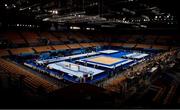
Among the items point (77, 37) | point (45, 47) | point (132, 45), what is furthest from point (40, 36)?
point (132, 45)

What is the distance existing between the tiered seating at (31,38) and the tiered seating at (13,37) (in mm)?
1055

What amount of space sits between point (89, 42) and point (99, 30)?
7629 mm

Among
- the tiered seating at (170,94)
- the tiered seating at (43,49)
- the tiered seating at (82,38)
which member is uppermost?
the tiered seating at (82,38)

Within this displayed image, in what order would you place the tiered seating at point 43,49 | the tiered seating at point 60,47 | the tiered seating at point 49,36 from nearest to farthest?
the tiered seating at point 43,49 → the tiered seating at point 60,47 → the tiered seating at point 49,36

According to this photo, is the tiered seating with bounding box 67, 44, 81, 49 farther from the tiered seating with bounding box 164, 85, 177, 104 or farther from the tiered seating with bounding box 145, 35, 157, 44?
the tiered seating with bounding box 164, 85, 177, 104

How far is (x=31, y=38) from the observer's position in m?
26.6

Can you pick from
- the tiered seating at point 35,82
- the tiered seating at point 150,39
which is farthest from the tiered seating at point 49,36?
the tiered seating at point 150,39

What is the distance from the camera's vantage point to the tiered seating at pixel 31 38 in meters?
25.5

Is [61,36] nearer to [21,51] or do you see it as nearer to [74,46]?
[74,46]

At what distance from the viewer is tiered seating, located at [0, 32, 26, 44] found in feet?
76.2

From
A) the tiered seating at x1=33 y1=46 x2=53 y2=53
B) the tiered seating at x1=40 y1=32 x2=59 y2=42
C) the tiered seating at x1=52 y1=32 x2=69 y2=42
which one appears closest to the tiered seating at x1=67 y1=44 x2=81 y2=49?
the tiered seating at x1=52 y1=32 x2=69 y2=42

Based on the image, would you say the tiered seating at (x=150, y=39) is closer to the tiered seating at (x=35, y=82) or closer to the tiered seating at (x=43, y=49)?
the tiered seating at (x=43, y=49)

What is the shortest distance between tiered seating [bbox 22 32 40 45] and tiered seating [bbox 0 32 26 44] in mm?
1055

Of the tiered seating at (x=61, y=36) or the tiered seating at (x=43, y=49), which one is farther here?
the tiered seating at (x=61, y=36)
